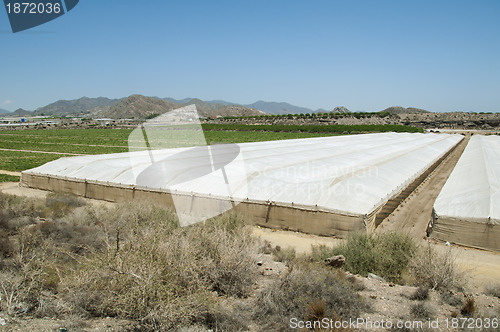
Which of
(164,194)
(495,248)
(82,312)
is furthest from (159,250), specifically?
(495,248)

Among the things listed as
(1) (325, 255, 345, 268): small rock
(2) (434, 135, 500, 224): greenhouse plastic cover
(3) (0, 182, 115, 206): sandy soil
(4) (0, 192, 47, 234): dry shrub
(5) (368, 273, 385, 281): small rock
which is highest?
(2) (434, 135, 500, 224): greenhouse plastic cover

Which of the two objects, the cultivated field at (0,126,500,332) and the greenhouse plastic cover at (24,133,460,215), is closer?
the cultivated field at (0,126,500,332)

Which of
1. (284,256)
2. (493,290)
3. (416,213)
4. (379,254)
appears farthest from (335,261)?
(416,213)

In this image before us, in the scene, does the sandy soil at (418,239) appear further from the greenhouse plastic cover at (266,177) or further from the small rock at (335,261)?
the small rock at (335,261)

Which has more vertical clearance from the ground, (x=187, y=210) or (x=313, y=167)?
(x=313, y=167)

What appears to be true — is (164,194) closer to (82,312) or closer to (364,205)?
(364,205)

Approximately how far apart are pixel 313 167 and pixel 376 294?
14514mm

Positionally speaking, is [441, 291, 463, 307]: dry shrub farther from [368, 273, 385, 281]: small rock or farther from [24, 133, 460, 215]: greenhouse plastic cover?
[24, 133, 460, 215]: greenhouse plastic cover

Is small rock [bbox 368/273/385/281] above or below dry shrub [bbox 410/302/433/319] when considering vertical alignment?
below

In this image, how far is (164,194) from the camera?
17.8m

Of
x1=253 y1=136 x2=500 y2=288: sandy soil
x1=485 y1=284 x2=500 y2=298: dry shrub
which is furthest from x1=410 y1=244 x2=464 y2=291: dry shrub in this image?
x1=253 y1=136 x2=500 y2=288: sandy soil

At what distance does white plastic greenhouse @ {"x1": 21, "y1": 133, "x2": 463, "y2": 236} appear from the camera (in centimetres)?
1471

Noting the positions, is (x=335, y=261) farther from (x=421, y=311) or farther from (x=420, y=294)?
(x=421, y=311)

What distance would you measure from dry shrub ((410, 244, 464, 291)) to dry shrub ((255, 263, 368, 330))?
2164 mm
